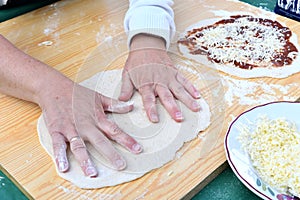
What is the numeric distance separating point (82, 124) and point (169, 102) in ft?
0.70

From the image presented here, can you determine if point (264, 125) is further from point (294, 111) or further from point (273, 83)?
point (273, 83)

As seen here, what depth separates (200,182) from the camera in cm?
78

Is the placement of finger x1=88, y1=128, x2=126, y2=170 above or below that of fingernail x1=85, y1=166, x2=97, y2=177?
above

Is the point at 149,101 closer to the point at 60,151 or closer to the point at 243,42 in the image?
the point at 60,151

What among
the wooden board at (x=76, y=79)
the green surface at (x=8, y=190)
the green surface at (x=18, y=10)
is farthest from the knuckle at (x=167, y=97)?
the green surface at (x=18, y=10)

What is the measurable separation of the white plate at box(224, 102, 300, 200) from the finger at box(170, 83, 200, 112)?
0.14 meters

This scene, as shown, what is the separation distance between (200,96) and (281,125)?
248 millimetres

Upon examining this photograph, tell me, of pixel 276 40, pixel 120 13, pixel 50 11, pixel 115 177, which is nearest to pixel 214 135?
pixel 115 177

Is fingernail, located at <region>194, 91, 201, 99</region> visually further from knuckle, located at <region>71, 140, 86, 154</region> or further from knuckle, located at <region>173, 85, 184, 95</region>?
knuckle, located at <region>71, 140, 86, 154</region>

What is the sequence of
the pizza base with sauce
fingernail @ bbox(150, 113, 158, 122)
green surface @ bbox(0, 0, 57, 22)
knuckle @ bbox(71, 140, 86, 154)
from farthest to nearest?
green surface @ bbox(0, 0, 57, 22) → the pizza base with sauce → fingernail @ bbox(150, 113, 158, 122) → knuckle @ bbox(71, 140, 86, 154)

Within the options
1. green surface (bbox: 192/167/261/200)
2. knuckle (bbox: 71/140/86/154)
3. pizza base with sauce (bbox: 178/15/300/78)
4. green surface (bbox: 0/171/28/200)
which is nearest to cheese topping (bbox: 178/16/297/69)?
pizza base with sauce (bbox: 178/15/300/78)

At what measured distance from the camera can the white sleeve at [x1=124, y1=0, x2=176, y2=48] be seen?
1.10 m

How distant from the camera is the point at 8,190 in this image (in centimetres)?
81

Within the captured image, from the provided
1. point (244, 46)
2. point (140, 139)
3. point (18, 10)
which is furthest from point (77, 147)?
point (18, 10)
